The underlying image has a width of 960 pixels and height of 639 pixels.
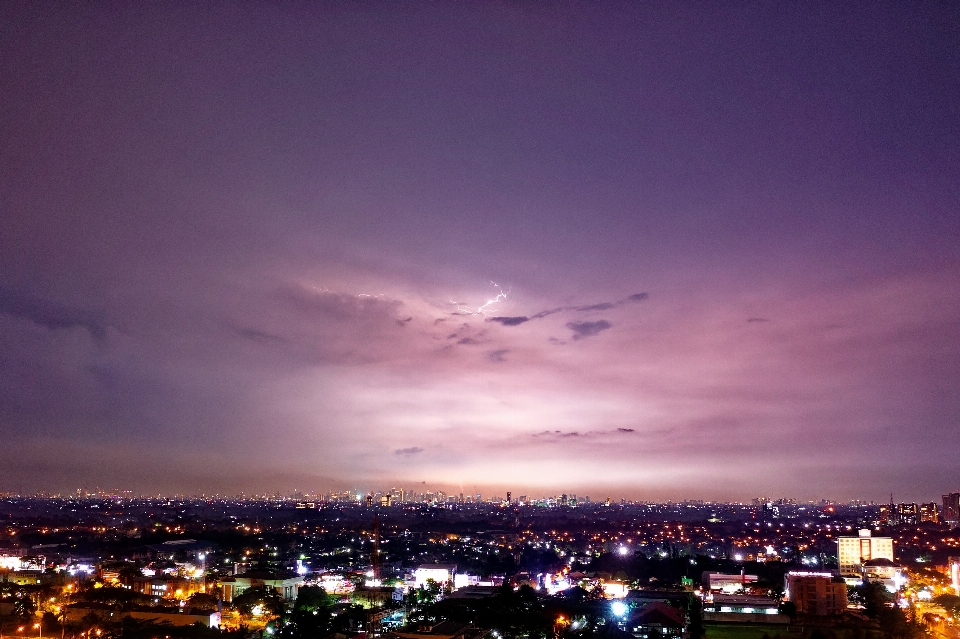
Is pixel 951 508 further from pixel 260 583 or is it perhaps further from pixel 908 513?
pixel 260 583

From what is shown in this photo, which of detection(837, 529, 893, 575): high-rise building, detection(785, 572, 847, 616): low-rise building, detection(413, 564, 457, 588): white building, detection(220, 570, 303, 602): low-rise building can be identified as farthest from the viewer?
detection(837, 529, 893, 575): high-rise building

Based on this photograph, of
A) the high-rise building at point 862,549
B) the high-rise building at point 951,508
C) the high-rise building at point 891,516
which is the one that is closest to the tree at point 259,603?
the high-rise building at point 862,549

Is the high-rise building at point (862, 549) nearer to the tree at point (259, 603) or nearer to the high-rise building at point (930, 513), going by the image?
the tree at point (259, 603)

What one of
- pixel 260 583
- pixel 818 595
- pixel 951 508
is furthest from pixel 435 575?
pixel 951 508

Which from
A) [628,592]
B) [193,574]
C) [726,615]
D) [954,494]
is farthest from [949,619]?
[954,494]

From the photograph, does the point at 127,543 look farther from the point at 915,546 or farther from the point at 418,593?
the point at 915,546

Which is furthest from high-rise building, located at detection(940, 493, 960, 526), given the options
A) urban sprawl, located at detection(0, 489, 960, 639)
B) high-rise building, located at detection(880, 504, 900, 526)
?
urban sprawl, located at detection(0, 489, 960, 639)

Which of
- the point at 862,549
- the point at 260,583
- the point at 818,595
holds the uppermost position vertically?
the point at 818,595

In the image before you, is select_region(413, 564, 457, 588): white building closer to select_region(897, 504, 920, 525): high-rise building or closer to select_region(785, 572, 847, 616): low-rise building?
select_region(785, 572, 847, 616): low-rise building
